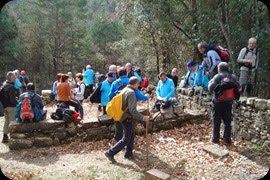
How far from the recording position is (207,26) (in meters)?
11.1

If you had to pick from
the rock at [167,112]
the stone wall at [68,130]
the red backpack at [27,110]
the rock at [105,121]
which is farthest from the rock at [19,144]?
the rock at [167,112]

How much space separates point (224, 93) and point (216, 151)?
1.42 m

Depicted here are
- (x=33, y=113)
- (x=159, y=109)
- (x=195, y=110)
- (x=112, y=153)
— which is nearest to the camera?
(x=112, y=153)

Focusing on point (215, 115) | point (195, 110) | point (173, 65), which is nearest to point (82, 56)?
point (173, 65)

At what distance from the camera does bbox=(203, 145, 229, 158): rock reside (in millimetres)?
5758

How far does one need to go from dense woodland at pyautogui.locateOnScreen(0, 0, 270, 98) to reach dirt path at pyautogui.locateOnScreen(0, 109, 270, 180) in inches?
176

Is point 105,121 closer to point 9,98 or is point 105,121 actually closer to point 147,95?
Result: point 147,95

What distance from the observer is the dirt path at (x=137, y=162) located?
5.16 meters

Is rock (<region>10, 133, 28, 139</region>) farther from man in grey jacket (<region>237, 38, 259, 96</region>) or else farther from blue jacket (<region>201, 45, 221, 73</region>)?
man in grey jacket (<region>237, 38, 259, 96</region>)

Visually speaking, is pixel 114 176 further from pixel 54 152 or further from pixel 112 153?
pixel 54 152

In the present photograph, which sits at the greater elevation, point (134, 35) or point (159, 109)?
point (134, 35)

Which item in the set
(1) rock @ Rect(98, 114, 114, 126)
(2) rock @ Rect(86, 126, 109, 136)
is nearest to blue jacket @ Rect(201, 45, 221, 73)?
(1) rock @ Rect(98, 114, 114, 126)

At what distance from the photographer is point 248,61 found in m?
7.14

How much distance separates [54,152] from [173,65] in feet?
41.8
